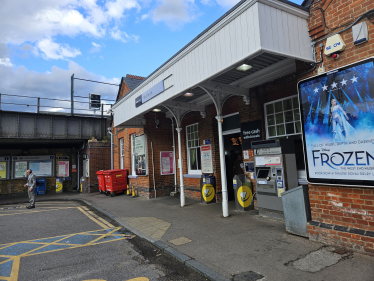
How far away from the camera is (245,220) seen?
6578 millimetres

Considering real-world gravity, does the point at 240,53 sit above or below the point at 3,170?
above

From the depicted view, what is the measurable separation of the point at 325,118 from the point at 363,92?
729mm

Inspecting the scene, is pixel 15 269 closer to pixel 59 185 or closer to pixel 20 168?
pixel 59 185

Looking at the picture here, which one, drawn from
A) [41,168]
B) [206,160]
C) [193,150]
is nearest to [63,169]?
[41,168]

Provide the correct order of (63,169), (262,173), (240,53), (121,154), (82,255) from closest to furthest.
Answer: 1. (240,53)
2. (82,255)
3. (262,173)
4. (121,154)
5. (63,169)

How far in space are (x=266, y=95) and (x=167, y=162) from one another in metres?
6.77

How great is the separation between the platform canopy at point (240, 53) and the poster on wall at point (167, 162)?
168 inches

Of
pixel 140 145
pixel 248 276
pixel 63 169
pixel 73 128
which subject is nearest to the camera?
pixel 248 276

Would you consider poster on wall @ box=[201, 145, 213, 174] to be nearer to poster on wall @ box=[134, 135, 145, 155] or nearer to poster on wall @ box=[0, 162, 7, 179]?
poster on wall @ box=[134, 135, 145, 155]

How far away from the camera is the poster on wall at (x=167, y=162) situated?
1240cm

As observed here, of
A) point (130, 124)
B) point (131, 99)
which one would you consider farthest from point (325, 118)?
point (130, 124)

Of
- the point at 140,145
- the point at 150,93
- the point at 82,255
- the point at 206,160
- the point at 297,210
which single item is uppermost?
the point at 150,93

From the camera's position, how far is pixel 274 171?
625 cm

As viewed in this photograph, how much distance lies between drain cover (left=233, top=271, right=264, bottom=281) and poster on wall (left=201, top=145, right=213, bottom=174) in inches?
234
